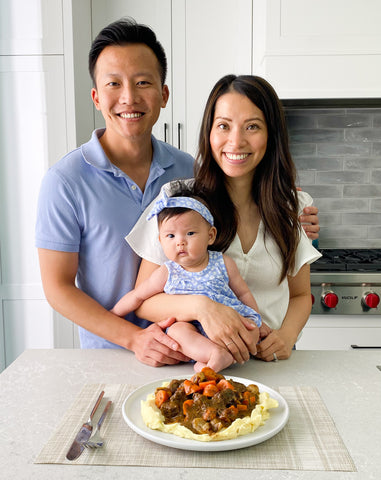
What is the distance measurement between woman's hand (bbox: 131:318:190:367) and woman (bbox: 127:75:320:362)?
3.3 inches

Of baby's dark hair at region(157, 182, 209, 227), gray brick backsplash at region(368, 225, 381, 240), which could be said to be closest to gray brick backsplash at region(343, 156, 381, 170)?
gray brick backsplash at region(368, 225, 381, 240)

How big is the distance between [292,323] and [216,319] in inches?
12.7

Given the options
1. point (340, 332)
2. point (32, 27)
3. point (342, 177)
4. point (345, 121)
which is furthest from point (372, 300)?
point (32, 27)

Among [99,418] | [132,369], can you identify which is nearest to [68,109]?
[132,369]

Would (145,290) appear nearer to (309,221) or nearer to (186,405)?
(186,405)

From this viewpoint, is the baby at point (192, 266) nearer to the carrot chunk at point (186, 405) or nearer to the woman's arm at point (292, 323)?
the woman's arm at point (292, 323)

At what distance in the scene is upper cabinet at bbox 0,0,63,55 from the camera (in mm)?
2336

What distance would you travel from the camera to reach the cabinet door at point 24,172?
2396mm

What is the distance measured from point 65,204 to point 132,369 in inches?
21.6

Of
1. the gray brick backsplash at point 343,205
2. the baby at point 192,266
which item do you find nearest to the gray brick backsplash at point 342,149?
the gray brick backsplash at point 343,205

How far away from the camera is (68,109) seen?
2402 mm

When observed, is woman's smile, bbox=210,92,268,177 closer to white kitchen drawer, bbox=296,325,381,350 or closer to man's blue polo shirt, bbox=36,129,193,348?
man's blue polo shirt, bbox=36,129,193,348

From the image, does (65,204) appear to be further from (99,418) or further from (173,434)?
(173,434)

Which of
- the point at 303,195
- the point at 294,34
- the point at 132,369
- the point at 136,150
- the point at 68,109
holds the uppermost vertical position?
the point at 294,34
